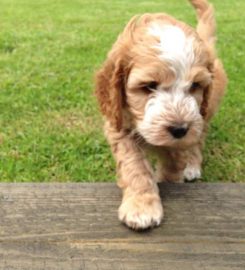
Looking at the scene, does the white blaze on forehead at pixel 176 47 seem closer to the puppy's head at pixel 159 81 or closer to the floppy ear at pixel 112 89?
the puppy's head at pixel 159 81

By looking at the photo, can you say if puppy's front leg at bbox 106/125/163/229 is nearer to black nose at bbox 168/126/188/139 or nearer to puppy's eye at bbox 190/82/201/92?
black nose at bbox 168/126/188/139

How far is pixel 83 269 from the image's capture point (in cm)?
237

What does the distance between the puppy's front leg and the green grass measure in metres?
0.69

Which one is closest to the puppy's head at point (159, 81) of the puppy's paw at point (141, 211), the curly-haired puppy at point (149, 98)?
the curly-haired puppy at point (149, 98)

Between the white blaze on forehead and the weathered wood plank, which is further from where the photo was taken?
the white blaze on forehead

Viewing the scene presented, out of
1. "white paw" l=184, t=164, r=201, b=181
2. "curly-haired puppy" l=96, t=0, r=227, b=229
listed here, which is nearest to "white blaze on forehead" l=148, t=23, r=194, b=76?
"curly-haired puppy" l=96, t=0, r=227, b=229

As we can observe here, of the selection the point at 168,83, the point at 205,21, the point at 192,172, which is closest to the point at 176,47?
the point at 168,83

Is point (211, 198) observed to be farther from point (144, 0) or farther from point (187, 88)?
point (144, 0)

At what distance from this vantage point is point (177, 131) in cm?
287

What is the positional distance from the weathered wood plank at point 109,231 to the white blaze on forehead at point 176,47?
62 centimetres

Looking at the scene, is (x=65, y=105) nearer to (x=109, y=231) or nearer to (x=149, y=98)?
(x=149, y=98)

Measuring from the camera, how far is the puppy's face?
114 inches

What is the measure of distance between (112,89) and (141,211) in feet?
A: 2.29

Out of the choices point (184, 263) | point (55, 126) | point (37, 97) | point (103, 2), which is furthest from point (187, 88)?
point (103, 2)
